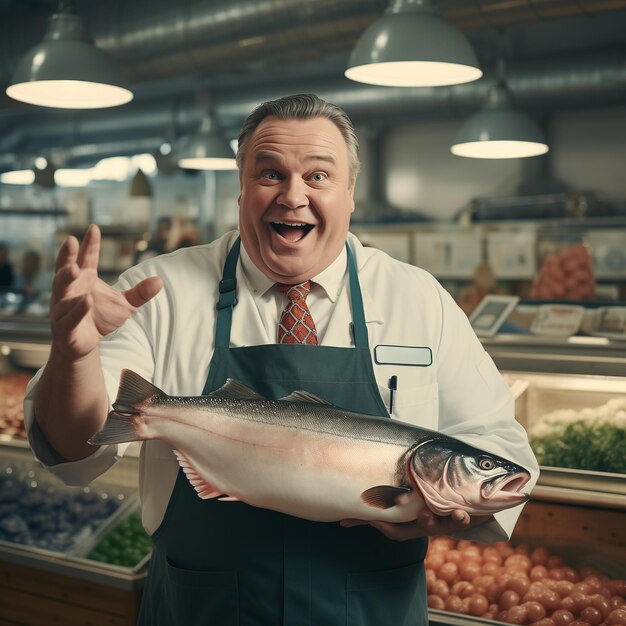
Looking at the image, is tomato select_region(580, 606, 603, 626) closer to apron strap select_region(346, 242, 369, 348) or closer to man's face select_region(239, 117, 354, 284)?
apron strap select_region(346, 242, 369, 348)

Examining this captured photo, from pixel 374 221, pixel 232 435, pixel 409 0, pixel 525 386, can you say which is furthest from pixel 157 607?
pixel 374 221

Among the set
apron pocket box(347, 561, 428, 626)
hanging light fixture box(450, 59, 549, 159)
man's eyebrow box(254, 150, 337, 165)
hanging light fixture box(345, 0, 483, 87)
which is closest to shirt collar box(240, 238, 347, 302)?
man's eyebrow box(254, 150, 337, 165)

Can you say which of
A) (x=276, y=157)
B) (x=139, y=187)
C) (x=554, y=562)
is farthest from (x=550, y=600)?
(x=139, y=187)

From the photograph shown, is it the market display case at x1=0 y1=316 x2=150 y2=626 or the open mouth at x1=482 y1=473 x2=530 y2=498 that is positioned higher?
the open mouth at x1=482 y1=473 x2=530 y2=498

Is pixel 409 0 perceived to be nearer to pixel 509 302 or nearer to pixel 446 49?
pixel 446 49

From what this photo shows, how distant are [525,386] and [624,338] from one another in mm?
451

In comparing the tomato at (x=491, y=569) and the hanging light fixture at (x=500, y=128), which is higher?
the hanging light fixture at (x=500, y=128)

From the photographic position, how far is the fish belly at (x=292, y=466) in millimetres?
1542

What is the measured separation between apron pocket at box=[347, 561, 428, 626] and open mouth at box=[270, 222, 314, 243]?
73 cm

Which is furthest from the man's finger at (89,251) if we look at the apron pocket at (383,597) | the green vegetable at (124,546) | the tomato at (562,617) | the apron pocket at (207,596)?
the green vegetable at (124,546)

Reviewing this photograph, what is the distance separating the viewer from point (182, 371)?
1783 millimetres

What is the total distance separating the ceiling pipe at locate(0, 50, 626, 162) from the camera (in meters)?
7.87

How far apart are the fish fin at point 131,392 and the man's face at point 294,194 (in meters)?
0.38

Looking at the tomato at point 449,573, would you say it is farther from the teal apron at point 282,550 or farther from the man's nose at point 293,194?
the man's nose at point 293,194
